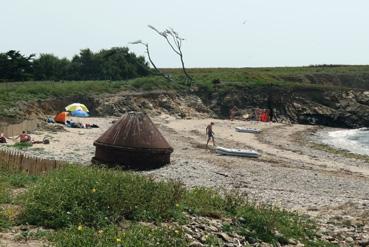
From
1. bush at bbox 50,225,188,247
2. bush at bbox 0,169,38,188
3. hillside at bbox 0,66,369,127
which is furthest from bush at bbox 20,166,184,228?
Answer: hillside at bbox 0,66,369,127

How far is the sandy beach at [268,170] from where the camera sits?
17.2 meters

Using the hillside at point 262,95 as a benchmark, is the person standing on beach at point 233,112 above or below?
below

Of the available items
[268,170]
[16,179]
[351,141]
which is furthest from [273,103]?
[16,179]

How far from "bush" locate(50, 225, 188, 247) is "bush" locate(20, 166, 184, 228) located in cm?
58

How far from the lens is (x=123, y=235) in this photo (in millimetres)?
8250

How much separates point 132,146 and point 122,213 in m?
12.6

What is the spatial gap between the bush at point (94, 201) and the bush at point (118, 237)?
0.58m

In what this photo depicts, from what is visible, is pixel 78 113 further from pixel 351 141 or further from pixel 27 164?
pixel 27 164

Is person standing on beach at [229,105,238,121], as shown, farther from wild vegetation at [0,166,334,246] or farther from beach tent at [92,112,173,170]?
wild vegetation at [0,166,334,246]

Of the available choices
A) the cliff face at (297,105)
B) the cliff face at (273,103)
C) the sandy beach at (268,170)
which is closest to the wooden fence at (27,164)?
the sandy beach at (268,170)

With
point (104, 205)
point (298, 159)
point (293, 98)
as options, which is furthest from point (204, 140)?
point (293, 98)

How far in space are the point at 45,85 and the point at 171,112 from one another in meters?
15.3

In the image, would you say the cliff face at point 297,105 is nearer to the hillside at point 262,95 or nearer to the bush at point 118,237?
the hillside at point 262,95

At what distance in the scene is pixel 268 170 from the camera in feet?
80.7
